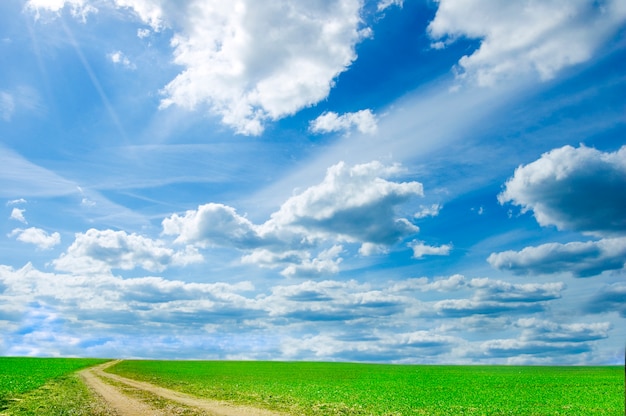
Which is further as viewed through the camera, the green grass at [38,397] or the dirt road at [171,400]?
the green grass at [38,397]

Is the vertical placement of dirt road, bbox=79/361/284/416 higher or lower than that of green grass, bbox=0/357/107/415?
higher

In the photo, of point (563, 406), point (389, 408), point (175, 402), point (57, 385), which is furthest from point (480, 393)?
point (57, 385)

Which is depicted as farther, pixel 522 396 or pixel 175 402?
pixel 522 396

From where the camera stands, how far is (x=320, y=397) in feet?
154

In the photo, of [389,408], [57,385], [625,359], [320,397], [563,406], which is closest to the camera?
[625,359]

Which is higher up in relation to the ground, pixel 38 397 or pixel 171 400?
pixel 171 400

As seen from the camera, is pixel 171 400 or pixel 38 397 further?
pixel 38 397

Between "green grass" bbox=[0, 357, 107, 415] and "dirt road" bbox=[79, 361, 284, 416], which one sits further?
"green grass" bbox=[0, 357, 107, 415]

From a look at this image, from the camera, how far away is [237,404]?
40438mm

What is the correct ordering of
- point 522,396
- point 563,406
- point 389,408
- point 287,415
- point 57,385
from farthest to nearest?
point 57,385, point 522,396, point 563,406, point 389,408, point 287,415

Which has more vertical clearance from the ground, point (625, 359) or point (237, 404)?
point (625, 359)

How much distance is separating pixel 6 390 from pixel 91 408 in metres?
22.3

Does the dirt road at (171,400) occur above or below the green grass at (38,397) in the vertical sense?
above

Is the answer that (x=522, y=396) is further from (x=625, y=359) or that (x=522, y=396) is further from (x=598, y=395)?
(x=625, y=359)
